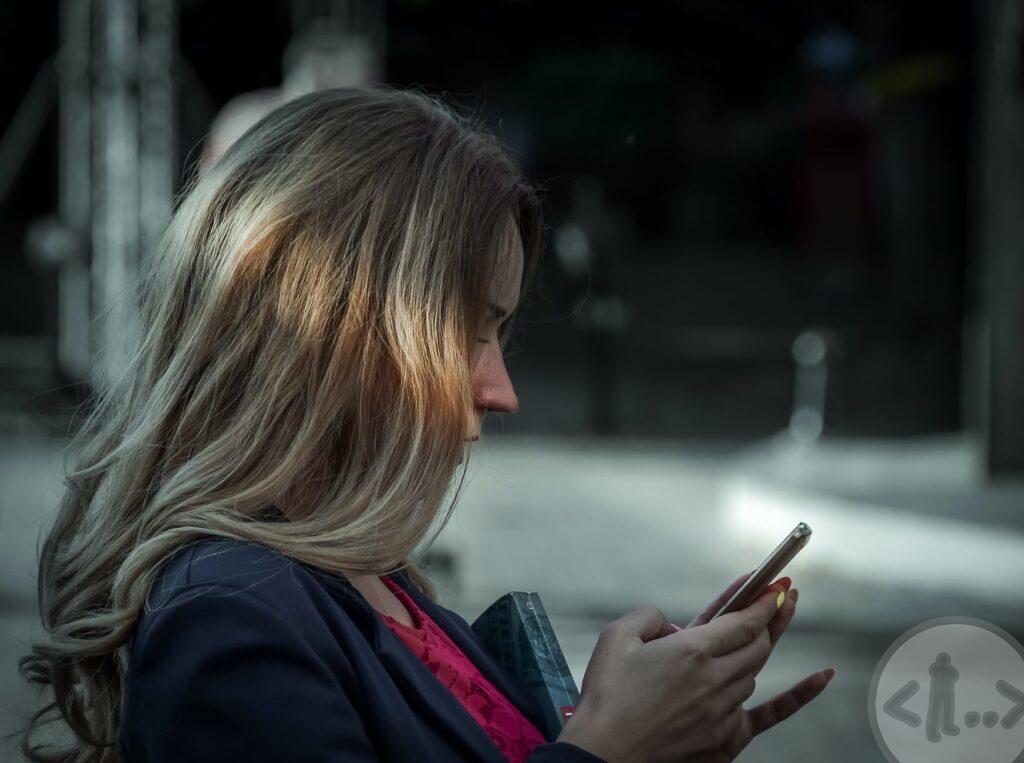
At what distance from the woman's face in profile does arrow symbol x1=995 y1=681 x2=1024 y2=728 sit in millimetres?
2719

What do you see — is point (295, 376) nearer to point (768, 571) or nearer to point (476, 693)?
point (476, 693)

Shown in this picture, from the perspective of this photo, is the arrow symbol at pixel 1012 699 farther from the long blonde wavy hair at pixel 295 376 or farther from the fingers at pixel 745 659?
the long blonde wavy hair at pixel 295 376

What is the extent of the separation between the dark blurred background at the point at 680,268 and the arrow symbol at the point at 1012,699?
0.47 metres

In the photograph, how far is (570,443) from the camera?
1289 centimetres

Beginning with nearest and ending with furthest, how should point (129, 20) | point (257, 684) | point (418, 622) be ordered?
1. point (257, 684)
2. point (418, 622)
3. point (129, 20)

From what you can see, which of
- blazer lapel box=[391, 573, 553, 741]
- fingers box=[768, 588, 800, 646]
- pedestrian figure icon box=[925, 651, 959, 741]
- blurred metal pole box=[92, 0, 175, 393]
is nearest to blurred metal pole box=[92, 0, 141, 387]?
blurred metal pole box=[92, 0, 175, 393]

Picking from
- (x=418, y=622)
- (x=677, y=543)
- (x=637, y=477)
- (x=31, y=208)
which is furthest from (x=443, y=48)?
(x=418, y=622)

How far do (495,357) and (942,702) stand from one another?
295 cm

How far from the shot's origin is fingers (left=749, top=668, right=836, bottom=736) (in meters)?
1.66

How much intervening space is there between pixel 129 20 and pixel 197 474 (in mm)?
7860

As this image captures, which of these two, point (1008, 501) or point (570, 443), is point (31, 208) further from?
point (1008, 501)

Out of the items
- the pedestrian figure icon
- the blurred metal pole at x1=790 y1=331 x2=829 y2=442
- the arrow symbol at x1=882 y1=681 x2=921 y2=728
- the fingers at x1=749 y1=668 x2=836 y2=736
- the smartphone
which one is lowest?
the blurred metal pole at x1=790 y1=331 x2=829 y2=442
